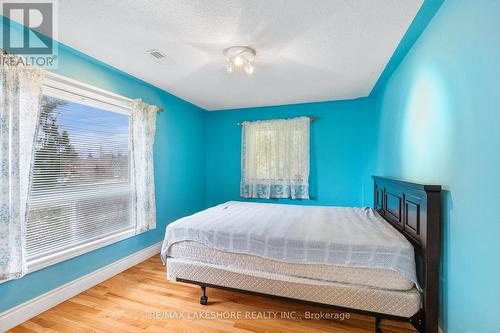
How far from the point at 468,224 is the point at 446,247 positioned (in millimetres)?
297

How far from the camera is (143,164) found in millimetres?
2896

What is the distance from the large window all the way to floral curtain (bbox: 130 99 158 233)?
9 cm

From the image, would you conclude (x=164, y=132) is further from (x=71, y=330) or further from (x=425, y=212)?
(x=425, y=212)

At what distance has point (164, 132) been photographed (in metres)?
3.41

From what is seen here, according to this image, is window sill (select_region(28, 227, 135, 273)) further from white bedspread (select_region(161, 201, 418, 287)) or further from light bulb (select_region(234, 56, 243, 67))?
light bulb (select_region(234, 56, 243, 67))

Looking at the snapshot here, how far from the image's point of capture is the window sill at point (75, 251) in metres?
1.91

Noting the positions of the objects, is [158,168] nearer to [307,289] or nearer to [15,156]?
[15,156]

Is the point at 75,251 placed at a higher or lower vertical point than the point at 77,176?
lower

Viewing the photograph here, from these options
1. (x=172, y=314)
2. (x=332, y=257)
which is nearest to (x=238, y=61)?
(x=332, y=257)

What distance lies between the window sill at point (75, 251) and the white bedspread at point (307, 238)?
867mm

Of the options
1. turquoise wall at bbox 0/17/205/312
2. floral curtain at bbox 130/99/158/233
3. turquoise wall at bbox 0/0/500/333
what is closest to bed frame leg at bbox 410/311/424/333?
turquoise wall at bbox 0/0/500/333

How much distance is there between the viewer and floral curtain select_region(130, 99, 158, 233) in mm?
2834

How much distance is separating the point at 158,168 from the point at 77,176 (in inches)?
43.3

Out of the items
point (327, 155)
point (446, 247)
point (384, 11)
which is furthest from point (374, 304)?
point (327, 155)
